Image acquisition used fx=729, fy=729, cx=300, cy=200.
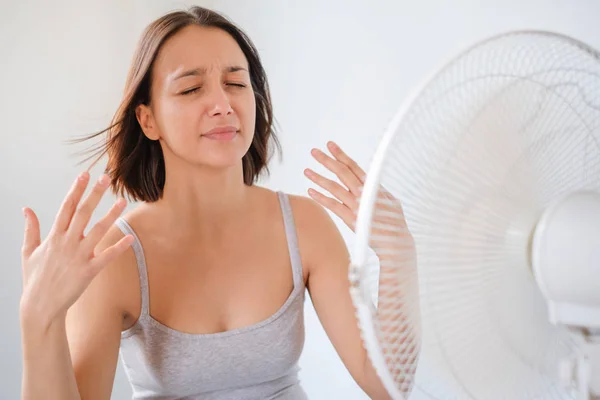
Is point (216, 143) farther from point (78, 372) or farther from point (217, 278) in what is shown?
point (78, 372)

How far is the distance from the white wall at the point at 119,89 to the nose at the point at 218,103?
0.64 meters

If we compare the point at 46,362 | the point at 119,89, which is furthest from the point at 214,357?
the point at 119,89

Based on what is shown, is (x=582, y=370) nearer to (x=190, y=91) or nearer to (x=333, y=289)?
(x=333, y=289)

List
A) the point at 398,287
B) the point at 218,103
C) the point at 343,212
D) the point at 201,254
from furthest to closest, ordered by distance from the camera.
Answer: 1. the point at 201,254
2. the point at 218,103
3. the point at 343,212
4. the point at 398,287

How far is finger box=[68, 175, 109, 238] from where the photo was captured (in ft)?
2.46

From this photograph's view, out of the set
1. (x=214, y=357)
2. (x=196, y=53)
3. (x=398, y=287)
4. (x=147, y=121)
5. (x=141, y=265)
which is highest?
(x=196, y=53)

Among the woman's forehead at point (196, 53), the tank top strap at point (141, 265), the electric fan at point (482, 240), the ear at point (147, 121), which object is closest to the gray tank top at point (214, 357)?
the tank top strap at point (141, 265)

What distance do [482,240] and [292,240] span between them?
575 millimetres

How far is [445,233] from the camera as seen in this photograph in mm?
586

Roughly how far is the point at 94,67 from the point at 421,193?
60.3 inches

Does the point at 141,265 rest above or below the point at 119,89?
below

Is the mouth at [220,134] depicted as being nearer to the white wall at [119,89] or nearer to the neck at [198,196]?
the neck at [198,196]

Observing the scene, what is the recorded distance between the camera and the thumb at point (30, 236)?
0.81 m

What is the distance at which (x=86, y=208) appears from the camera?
75 centimetres
